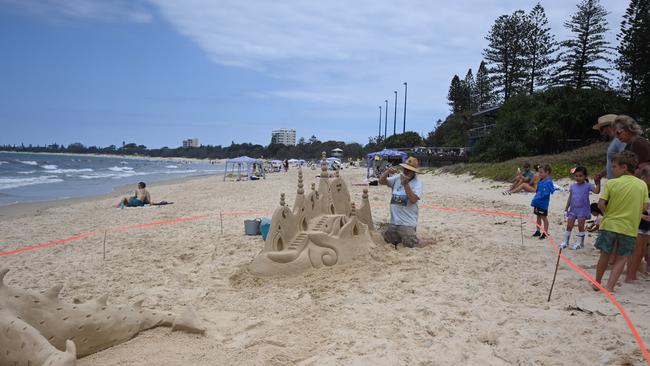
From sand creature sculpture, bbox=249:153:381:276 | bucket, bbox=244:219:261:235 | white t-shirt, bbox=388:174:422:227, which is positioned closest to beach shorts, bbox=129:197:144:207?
bucket, bbox=244:219:261:235

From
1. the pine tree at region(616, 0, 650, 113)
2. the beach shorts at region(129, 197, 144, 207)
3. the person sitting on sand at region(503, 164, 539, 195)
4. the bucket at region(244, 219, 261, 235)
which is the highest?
the pine tree at region(616, 0, 650, 113)

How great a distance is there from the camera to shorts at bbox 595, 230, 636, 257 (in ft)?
14.7

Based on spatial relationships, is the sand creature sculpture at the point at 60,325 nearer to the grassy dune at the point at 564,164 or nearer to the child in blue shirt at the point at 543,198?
the child in blue shirt at the point at 543,198

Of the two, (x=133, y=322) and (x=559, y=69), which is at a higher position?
(x=559, y=69)

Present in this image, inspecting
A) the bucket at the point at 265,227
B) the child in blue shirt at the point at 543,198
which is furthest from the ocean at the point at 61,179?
the child in blue shirt at the point at 543,198

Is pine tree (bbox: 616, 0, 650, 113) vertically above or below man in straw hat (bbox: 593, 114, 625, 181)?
above

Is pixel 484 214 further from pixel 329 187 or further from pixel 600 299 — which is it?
pixel 600 299

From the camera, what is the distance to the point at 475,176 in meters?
21.2

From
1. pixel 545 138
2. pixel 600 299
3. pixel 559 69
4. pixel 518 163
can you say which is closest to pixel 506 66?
pixel 559 69

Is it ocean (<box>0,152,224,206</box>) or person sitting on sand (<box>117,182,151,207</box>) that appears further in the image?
ocean (<box>0,152,224,206</box>)

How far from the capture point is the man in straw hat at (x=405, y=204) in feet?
21.7

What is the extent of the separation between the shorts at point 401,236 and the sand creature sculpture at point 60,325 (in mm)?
3803

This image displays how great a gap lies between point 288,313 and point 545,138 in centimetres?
2581

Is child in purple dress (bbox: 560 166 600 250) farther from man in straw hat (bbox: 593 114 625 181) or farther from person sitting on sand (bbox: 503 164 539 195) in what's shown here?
person sitting on sand (bbox: 503 164 539 195)
